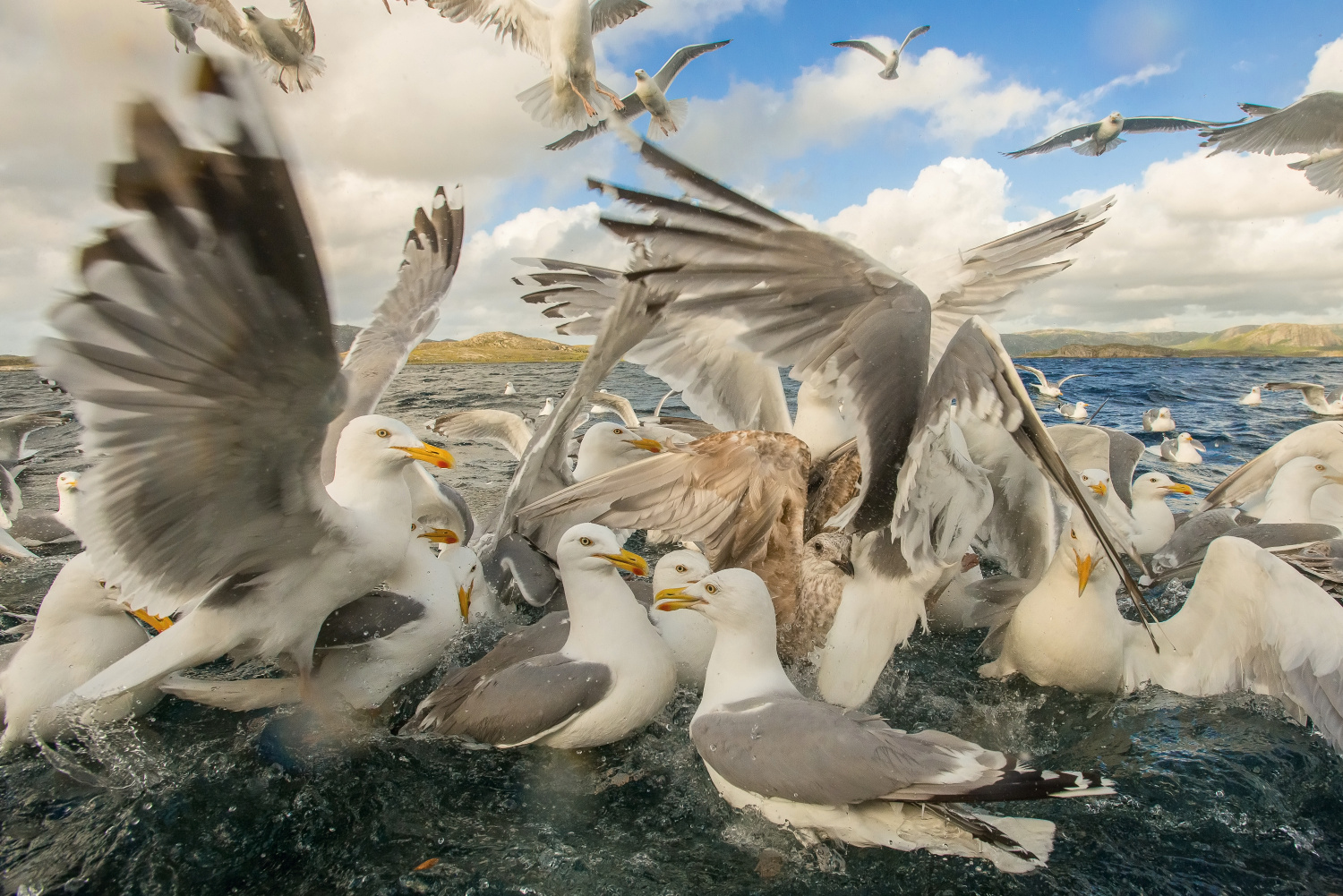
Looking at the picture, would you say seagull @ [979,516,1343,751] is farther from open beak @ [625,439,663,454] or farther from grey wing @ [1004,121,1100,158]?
grey wing @ [1004,121,1100,158]

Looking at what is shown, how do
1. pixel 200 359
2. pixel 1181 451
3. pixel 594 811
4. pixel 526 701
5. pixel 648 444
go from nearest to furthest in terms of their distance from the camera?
pixel 200 359, pixel 594 811, pixel 526 701, pixel 648 444, pixel 1181 451

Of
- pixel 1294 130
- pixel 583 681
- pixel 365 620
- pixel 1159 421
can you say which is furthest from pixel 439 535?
pixel 1159 421

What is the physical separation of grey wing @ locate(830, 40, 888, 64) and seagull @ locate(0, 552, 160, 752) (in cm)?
1863

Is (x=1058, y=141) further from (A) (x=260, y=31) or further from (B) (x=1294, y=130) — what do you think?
(A) (x=260, y=31)

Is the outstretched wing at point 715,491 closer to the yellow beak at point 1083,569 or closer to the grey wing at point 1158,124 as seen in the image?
the yellow beak at point 1083,569

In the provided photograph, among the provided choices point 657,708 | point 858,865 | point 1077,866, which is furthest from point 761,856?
point 1077,866

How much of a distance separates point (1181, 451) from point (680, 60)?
10.2 metres

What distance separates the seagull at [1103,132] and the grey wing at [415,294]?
458 inches

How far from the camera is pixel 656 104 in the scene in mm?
12070

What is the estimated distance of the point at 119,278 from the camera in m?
1.82

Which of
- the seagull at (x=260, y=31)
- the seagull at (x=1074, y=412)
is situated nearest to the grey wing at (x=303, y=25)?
the seagull at (x=260, y=31)

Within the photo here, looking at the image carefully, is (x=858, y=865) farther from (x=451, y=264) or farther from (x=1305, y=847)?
(x=451, y=264)

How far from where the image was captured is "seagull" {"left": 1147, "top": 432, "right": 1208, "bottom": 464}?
34.6 ft

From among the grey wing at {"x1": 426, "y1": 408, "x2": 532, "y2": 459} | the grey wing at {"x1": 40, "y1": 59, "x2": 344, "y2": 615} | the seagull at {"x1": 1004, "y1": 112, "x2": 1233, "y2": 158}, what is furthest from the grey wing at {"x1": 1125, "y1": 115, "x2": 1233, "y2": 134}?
the grey wing at {"x1": 40, "y1": 59, "x2": 344, "y2": 615}
